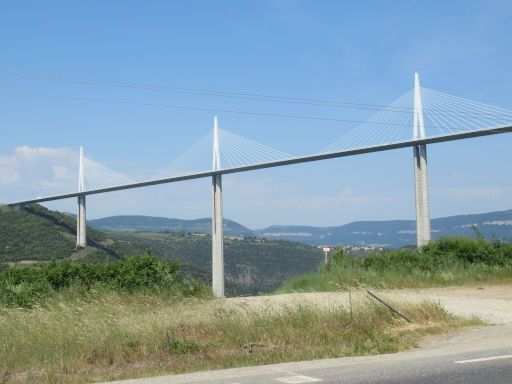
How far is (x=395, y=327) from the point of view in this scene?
1088cm

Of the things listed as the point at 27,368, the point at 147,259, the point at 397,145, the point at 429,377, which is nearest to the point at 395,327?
the point at 429,377

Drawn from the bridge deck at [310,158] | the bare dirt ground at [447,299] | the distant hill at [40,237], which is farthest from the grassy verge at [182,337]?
the distant hill at [40,237]

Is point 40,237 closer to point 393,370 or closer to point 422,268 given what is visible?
point 422,268

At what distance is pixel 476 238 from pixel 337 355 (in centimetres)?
1590

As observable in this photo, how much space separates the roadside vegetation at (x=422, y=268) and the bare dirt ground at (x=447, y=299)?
939 mm

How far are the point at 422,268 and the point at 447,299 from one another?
575 cm

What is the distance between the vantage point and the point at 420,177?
50000mm

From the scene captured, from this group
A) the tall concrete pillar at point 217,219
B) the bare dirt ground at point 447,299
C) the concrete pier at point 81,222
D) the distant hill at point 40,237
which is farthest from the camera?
the concrete pier at point 81,222

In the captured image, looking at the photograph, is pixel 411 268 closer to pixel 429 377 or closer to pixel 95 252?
pixel 429 377

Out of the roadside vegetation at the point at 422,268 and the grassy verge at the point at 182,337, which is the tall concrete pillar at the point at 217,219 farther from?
the grassy verge at the point at 182,337

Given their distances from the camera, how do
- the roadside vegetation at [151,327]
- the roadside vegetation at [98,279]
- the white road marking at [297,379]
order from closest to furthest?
the white road marking at [297,379]
the roadside vegetation at [151,327]
the roadside vegetation at [98,279]

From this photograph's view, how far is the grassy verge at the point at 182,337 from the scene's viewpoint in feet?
28.8

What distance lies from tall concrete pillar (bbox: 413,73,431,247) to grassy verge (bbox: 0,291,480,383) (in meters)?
38.9

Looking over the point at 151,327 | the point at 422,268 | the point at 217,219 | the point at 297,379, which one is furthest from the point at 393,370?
the point at 217,219
